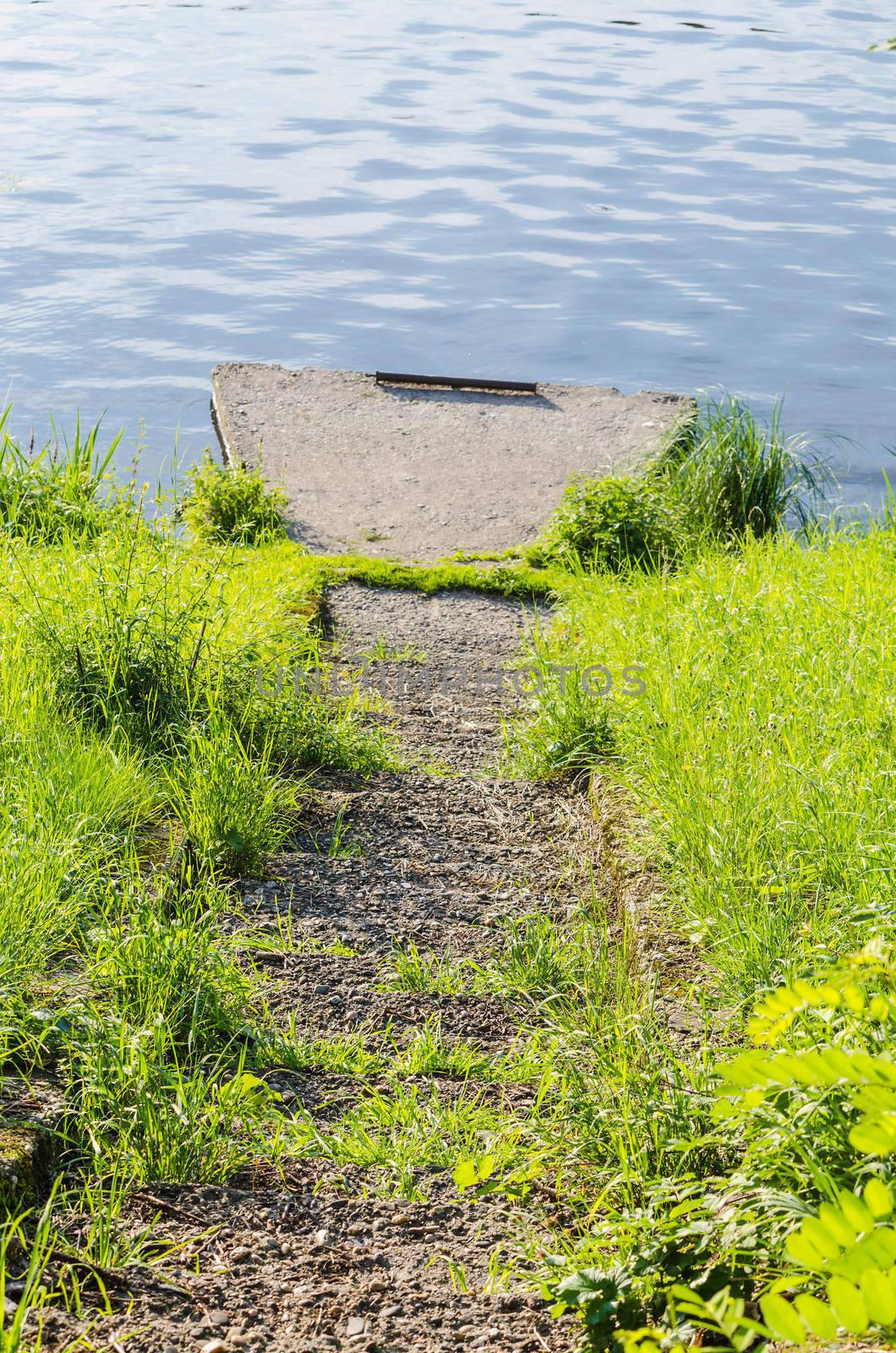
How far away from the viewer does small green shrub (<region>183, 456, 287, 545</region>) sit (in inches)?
291

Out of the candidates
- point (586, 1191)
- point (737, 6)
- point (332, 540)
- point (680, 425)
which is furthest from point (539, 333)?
point (737, 6)

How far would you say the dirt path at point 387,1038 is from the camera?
2.50 m

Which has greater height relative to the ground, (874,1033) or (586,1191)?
(874,1033)

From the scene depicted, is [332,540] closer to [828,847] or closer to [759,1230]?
[828,847]

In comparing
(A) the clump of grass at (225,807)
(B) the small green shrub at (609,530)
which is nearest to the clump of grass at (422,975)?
(A) the clump of grass at (225,807)

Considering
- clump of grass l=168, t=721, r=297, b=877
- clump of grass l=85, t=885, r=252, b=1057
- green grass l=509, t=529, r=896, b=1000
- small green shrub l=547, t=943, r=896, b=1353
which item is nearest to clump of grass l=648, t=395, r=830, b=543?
green grass l=509, t=529, r=896, b=1000

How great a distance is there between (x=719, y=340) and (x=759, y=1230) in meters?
12.5

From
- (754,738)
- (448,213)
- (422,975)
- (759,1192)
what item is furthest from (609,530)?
(448,213)

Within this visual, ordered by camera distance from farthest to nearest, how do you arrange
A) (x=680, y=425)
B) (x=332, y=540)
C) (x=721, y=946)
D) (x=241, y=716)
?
(x=680, y=425) < (x=332, y=540) < (x=241, y=716) < (x=721, y=946)

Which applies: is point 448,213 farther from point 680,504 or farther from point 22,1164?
point 22,1164

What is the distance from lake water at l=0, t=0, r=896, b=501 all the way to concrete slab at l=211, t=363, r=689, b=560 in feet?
3.76

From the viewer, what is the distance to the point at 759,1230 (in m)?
2.35

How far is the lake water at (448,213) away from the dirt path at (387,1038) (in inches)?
237

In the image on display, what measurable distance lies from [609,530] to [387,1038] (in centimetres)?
415
